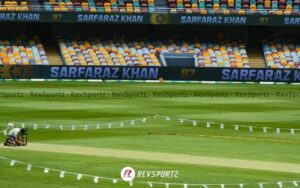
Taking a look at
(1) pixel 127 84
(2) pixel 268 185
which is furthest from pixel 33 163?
(1) pixel 127 84

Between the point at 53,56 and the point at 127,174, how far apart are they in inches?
2313

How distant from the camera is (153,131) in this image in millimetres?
31484

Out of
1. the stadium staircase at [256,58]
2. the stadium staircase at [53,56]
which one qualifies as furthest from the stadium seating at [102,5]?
the stadium staircase at [256,58]

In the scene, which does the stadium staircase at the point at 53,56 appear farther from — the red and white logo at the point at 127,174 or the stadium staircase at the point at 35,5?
the red and white logo at the point at 127,174

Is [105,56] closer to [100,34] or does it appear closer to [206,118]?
[100,34]

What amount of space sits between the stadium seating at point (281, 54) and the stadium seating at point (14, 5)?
2652cm

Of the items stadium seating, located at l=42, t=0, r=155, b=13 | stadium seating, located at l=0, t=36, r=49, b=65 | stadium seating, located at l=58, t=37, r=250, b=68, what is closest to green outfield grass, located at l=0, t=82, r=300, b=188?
stadium seating, located at l=0, t=36, r=49, b=65

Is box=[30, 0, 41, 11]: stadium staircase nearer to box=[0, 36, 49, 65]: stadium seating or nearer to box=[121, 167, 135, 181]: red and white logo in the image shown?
box=[0, 36, 49, 65]: stadium seating

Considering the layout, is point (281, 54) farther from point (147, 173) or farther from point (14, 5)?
point (147, 173)

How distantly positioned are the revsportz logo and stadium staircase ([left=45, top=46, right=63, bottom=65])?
5540cm

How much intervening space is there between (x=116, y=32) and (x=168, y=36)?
240 inches

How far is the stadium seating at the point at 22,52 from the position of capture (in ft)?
A: 241

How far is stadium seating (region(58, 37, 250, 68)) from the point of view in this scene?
7644 cm

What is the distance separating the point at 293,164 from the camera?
22.6m
